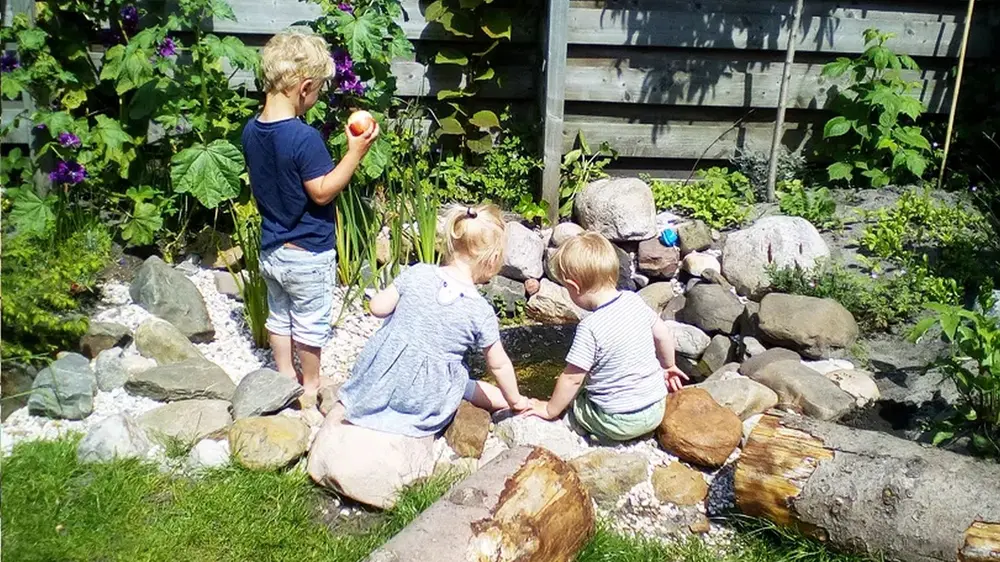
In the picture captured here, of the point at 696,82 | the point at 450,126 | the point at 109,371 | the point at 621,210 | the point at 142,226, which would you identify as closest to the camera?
the point at 109,371

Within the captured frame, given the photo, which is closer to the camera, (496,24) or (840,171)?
(496,24)

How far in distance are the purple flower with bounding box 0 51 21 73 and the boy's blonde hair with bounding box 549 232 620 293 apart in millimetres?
3144

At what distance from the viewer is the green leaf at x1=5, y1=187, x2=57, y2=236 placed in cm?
473

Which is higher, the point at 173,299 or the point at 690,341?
the point at 173,299

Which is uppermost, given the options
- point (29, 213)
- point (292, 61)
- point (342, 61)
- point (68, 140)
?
point (292, 61)

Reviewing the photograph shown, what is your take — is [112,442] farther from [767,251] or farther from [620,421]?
[767,251]

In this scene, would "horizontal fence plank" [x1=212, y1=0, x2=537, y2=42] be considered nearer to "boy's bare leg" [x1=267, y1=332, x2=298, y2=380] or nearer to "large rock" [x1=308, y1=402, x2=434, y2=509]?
"boy's bare leg" [x1=267, y1=332, x2=298, y2=380]

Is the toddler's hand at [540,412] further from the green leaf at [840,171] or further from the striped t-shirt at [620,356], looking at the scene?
the green leaf at [840,171]

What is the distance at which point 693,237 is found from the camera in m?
6.07

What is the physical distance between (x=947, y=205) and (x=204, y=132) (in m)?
4.69

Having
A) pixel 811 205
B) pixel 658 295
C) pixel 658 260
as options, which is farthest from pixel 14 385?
pixel 811 205

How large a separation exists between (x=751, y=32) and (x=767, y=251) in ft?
5.86

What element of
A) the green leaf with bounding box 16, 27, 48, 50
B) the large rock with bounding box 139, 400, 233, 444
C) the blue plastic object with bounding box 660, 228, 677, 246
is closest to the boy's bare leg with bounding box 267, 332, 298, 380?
the large rock with bounding box 139, 400, 233, 444

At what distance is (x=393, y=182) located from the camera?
583 centimetres
